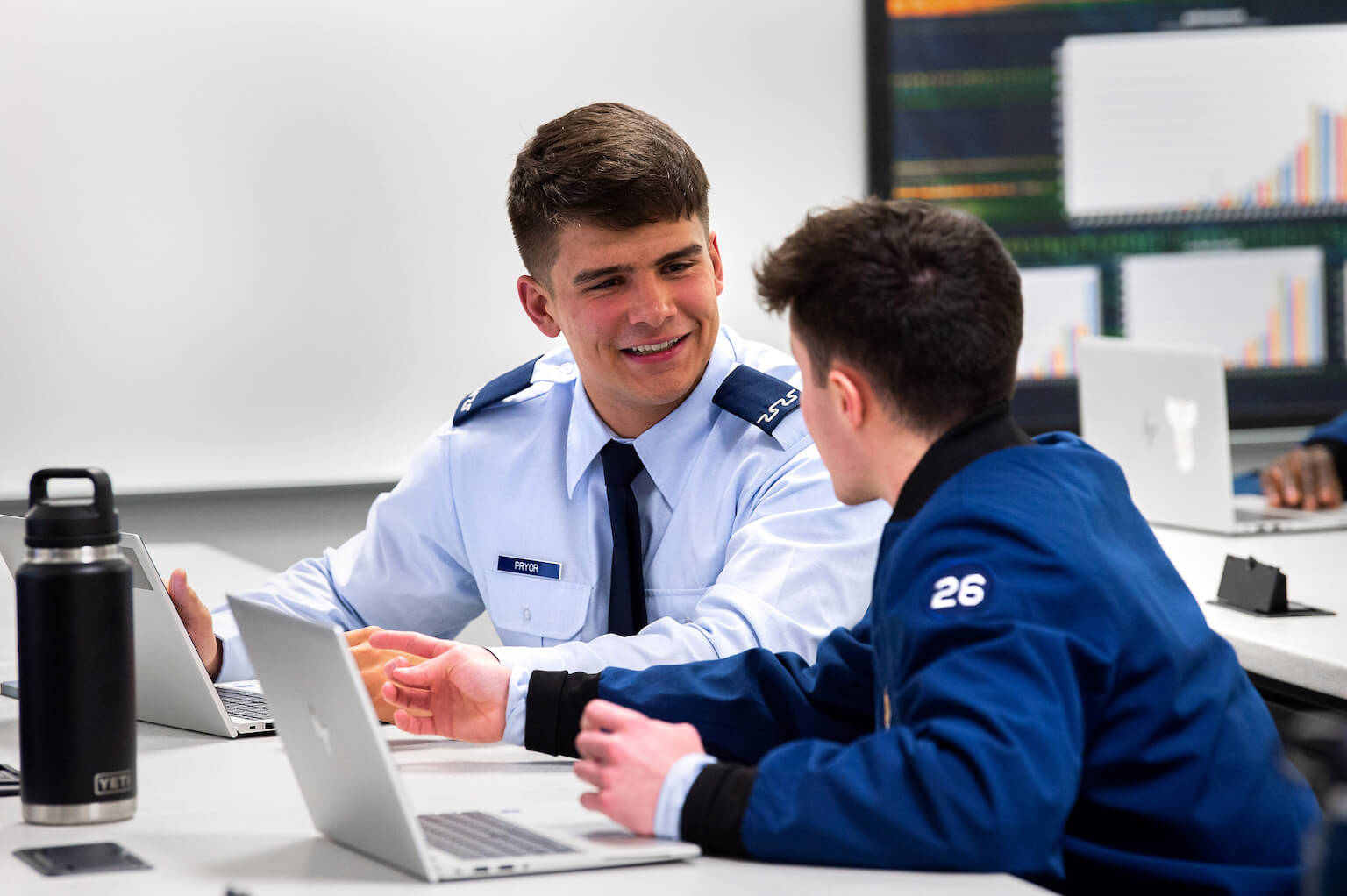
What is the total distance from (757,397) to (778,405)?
0.04 metres

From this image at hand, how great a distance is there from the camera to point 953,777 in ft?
3.43

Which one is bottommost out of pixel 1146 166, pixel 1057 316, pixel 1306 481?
pixel 1306 481

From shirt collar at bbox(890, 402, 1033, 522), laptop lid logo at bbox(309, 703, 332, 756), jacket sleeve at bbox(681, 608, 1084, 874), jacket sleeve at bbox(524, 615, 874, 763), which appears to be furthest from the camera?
jacket sleeve at bbox(524, 615, 874, 763)

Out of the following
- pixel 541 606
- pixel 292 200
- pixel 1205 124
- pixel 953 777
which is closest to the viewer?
pixel 953 777

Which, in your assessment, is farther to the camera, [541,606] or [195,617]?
[541,606]

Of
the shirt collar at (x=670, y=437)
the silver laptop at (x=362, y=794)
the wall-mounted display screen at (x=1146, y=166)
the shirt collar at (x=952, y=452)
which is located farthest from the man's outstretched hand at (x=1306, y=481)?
the silver laptop at (x=362, y=794)

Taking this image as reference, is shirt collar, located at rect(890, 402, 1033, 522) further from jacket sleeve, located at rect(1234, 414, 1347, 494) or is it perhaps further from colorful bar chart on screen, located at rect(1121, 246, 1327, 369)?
colorful bar chart on screen, located at rect(1121, 246, 1327, 369)

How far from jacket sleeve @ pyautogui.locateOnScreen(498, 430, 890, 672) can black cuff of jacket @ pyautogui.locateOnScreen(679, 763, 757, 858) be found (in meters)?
0.46

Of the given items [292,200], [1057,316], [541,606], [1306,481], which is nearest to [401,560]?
[541,606]

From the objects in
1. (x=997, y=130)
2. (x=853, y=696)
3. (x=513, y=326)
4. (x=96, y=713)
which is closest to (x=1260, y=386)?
(x=997, y=130)

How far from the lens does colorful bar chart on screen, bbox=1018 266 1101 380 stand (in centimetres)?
374

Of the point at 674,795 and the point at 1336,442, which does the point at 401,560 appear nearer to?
the point at 674,795

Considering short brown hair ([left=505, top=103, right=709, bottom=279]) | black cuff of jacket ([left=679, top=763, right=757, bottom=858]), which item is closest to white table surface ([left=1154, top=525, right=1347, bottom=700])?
short brown hair ([left=505, top=103, right=709, bottom=279])

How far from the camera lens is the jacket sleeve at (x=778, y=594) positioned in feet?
5.40
